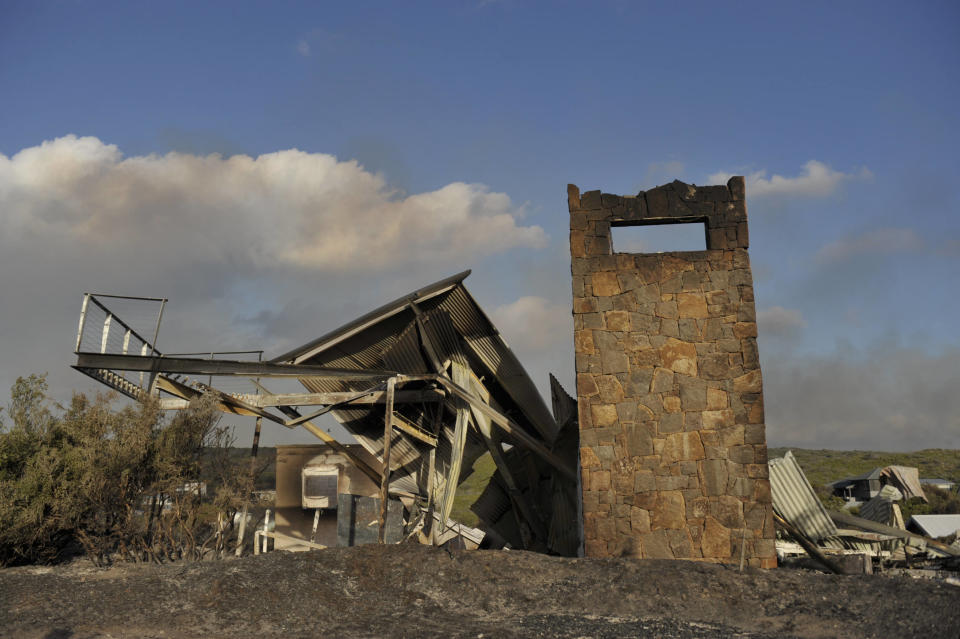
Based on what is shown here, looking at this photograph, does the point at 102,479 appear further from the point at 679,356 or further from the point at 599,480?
the point at 679,356

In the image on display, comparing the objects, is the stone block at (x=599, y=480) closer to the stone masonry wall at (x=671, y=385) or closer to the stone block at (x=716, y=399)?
the stone masonry wall at (x=671, y=385)

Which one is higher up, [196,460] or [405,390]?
[405,390]

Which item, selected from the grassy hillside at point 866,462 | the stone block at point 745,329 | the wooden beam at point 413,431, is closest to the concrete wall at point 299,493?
the wooden beam at point 413,431

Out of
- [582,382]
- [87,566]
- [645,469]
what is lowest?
[87,566]

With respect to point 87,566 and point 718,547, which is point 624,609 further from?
point 87,566

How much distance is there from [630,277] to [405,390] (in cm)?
616

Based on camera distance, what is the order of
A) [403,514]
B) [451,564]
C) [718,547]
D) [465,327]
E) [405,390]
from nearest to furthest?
[451,564], [718,547], [465,327], [405,390], [403,514]

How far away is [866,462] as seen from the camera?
56062 mm

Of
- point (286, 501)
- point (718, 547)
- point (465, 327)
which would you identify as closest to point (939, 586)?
point (718, 547)

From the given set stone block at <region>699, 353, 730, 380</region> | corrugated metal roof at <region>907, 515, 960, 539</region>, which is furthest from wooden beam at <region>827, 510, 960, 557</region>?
corrugated metal roof at <region>907, 515, 960, 539</region>

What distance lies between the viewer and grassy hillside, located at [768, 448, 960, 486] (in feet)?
162

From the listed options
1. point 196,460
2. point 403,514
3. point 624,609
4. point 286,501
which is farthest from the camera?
point 286,501

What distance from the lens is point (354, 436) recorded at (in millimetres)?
15430

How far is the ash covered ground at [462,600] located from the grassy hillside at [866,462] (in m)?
42.8
